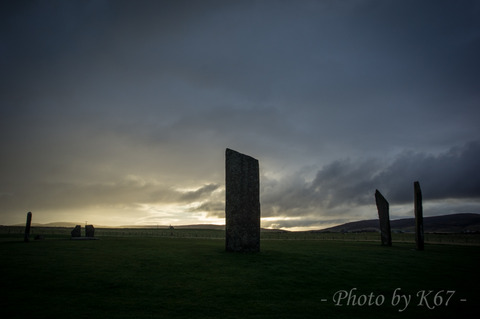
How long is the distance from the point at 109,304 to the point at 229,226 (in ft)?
30.4

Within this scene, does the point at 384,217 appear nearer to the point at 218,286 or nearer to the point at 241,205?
the point at 241,205

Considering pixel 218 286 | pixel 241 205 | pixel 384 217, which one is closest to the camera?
pixel 218 286

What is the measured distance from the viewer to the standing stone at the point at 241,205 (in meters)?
15.8

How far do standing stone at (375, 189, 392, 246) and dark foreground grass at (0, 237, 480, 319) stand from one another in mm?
10778

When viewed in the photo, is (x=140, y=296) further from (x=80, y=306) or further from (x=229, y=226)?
(x=229, y=226)

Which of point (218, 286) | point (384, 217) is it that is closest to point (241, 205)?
point (218, 286)

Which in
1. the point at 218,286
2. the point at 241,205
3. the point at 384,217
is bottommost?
the point at 218,286

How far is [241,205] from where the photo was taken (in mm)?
16094

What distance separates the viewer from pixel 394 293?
8.89 meters

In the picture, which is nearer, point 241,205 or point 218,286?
point 218,286

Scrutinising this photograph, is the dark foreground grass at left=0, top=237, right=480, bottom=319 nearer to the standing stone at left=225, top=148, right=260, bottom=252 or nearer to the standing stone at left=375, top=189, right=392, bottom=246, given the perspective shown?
the standing stone at left=225, top=148, right=260, bottom=252

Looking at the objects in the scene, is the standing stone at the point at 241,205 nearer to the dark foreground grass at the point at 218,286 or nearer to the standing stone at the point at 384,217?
the dark foreground grass at the point at 218,286

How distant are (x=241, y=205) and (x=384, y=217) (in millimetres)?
14552

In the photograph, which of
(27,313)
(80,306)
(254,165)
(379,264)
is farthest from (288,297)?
(254,165)
